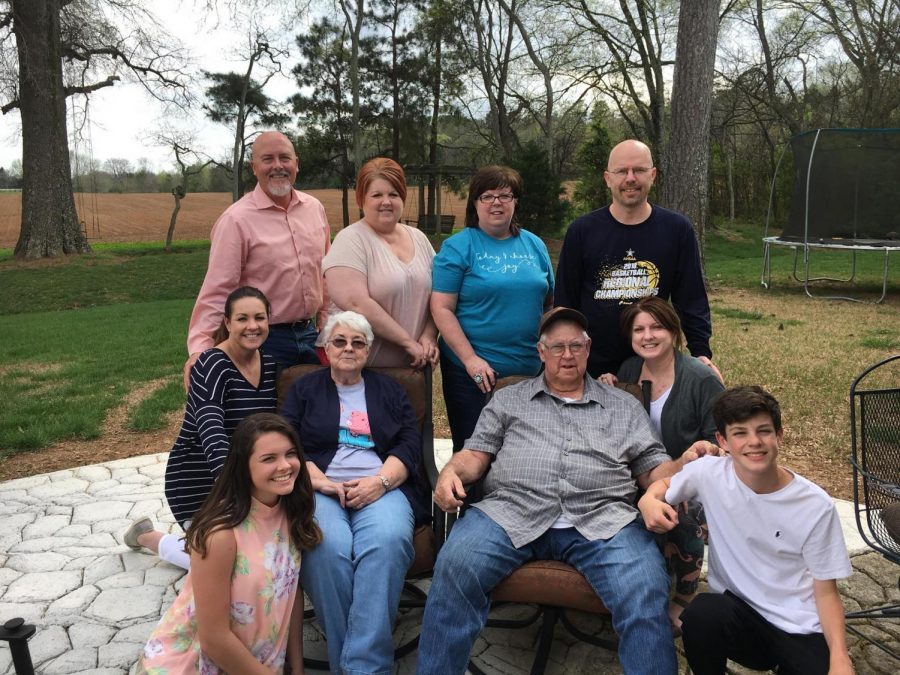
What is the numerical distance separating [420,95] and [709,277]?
13.6 metres

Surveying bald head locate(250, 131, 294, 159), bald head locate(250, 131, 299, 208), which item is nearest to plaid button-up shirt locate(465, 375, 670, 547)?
bald head locate(250, 131, 299, 208)

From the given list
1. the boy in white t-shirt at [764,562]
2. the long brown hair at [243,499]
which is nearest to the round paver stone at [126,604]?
the long brown hair at [243,499]

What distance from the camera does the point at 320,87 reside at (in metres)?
24.7

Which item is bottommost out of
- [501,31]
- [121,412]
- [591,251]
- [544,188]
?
[121,412]

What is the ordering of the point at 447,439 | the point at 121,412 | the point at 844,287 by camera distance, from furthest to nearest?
the point at 844,287
the point at 121,412
the point at 447,439

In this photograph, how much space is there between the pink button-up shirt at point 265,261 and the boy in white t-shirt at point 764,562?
190 centimetres

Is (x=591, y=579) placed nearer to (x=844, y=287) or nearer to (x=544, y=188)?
(x=844, y=287)

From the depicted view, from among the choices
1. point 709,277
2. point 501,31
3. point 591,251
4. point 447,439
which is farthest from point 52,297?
point 501,31

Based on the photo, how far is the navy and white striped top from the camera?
2.75m

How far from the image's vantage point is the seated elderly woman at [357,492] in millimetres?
2381

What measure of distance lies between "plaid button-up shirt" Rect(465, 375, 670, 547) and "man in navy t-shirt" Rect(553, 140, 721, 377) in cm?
36

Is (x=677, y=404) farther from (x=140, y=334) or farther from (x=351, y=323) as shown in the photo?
(x=140, y=334)

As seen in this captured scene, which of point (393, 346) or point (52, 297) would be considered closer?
point (393, 346)

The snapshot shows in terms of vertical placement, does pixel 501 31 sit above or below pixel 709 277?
above
